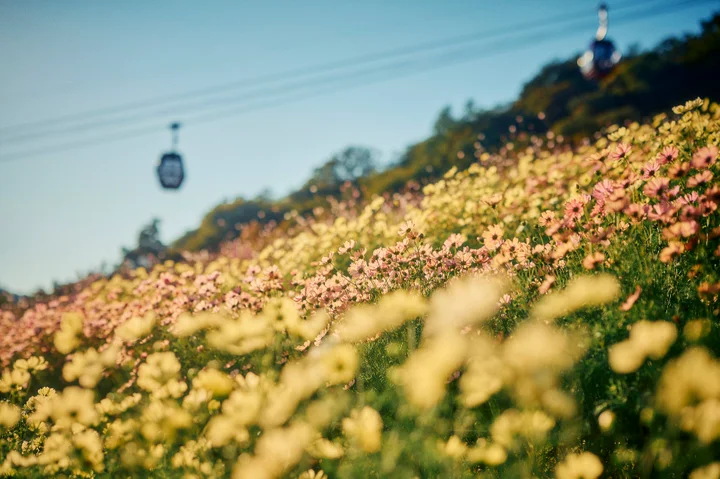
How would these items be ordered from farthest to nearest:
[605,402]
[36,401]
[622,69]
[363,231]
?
1. [622,69]
2. [363,231]
3. [36,401]
4. [605,402]

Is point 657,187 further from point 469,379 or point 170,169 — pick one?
point 170,169

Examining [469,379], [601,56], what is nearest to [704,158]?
[469,379]

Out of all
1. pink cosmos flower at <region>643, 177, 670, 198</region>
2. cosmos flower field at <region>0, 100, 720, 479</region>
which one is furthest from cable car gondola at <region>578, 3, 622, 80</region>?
pink cosmos flower at <region>643, 177, 670, 198</region>

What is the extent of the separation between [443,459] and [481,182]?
3732 mm

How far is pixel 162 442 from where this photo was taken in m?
1.65

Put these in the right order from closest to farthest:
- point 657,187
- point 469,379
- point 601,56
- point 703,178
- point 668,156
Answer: point 469,379 < point 703,178 < point 657,187 < point 668,156 < point 601,56

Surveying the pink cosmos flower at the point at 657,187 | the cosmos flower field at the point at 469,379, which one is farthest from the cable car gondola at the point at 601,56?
the pink cosmos flower at the point at 657,187

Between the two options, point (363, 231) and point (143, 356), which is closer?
point (143, 356)

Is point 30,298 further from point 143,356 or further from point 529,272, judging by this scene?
point 529,272

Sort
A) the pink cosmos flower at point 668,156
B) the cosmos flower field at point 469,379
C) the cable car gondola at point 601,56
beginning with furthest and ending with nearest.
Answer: the cable car gondola at point 601,56, the pink cosmos flower at point 668,156, the cosmos flower field at point 469,379

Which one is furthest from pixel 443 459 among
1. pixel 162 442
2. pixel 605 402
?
pixel 162 442

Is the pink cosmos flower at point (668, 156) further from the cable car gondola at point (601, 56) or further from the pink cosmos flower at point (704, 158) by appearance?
the cable car gondola at point (601, 56)

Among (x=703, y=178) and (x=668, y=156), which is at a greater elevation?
(x=668, y=156)

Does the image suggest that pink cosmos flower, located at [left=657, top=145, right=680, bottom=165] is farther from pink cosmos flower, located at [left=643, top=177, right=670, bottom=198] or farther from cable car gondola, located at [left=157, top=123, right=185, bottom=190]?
cable car gondola, located at [left=157, top=123, right=185, bottom=190]
